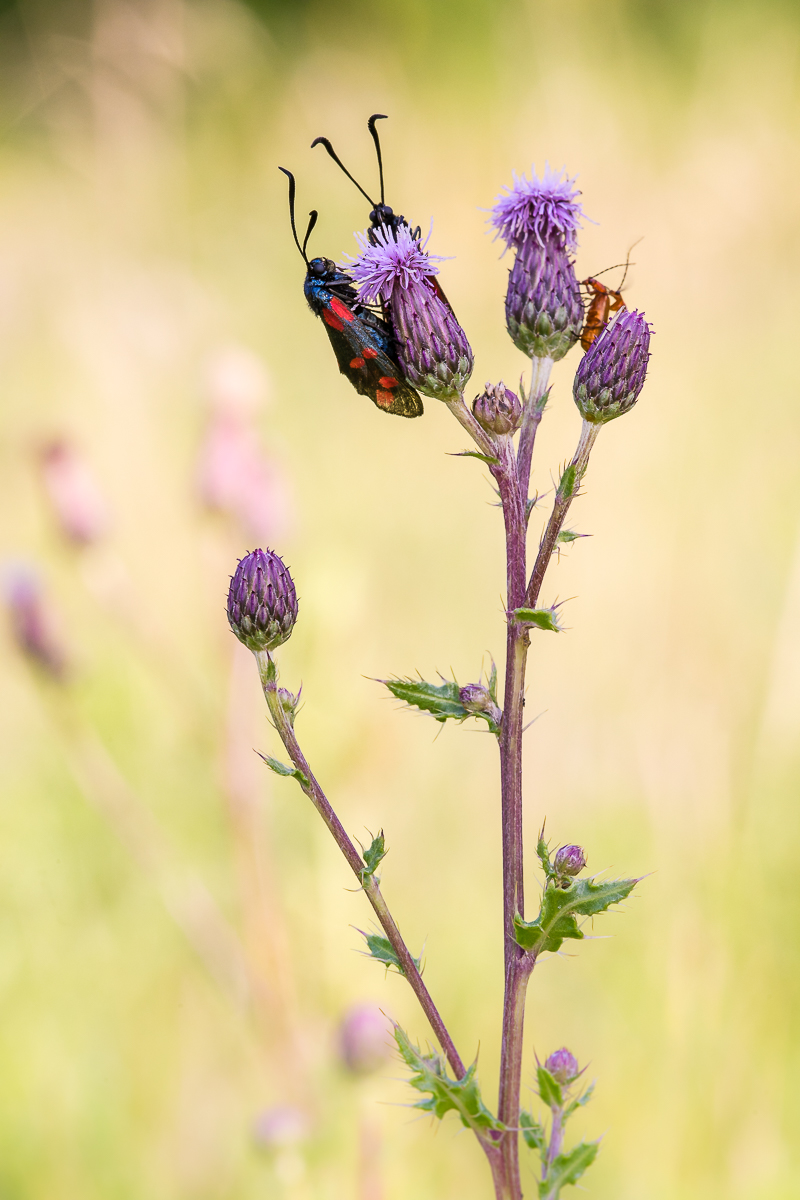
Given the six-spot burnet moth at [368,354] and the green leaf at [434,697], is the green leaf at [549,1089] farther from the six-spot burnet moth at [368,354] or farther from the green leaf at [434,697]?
the six-spot burnet moth at [368,354]

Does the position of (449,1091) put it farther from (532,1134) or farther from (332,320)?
(332,320)

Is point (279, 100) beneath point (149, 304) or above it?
above

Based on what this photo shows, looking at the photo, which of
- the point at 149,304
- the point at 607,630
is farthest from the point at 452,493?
the point at 149,304

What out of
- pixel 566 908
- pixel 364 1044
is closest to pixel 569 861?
pixel 566 908

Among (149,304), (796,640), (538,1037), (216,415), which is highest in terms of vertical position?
(149,304)

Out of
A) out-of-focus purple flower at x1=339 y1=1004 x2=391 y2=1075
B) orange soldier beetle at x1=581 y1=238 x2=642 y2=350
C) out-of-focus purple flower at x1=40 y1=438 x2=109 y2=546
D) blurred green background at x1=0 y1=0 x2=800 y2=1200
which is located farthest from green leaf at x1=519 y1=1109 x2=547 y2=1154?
out-of-focus purple flower at x1=40 y1=438 x2=109 y2=546

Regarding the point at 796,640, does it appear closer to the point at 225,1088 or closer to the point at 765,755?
the point at 765,755

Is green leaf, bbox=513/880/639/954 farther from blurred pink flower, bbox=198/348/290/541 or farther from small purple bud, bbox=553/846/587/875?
blurred pink flower, bbox=198/348/290/541
